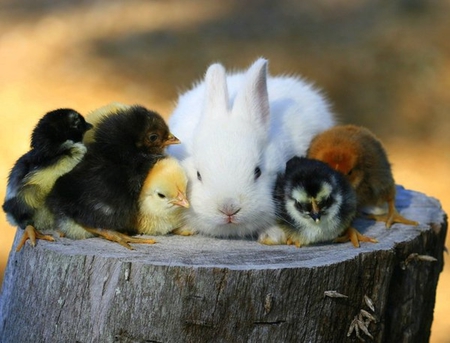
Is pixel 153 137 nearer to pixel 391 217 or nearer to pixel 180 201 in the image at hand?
pixel 180 201

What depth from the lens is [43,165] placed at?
3557 mm

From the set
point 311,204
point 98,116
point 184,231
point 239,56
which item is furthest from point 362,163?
point 239,56

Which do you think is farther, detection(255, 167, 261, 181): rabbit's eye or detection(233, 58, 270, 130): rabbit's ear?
detection(233, 58, 270, 130): rabbit's ear

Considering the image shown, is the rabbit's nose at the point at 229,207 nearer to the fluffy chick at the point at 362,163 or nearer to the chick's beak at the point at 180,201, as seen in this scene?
the chick's beak at the point at 180,201

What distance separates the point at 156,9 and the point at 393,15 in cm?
323

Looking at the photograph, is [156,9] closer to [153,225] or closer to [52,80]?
[52,80]

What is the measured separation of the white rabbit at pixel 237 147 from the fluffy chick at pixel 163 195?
0.32 feet

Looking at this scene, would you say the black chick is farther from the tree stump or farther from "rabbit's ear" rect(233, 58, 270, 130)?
"rabbit's ear" rect(233, 58, 270, 130)

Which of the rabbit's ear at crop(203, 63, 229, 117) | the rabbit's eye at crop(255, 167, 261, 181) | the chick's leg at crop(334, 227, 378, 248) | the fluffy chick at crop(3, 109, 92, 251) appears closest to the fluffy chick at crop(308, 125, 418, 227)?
the chick's leg at crop(334, 227, 378, 248)

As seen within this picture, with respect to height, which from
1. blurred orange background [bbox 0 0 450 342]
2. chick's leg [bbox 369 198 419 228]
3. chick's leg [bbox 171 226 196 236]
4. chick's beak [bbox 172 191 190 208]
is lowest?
chick's leg [bbox 171 226 196 236]

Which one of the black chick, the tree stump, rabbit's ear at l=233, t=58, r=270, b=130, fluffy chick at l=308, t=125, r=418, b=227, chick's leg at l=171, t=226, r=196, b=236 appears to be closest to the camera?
the tree stump

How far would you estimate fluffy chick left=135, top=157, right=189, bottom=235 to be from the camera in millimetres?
3498

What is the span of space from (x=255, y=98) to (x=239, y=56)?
6.13m

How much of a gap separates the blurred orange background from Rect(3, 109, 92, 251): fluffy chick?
469 cm
